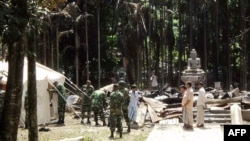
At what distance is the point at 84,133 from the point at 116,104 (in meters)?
1.93

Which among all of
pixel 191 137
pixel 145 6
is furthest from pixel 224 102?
pixel 145 6

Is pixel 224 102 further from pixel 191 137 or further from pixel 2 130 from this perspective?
pixel 2 130

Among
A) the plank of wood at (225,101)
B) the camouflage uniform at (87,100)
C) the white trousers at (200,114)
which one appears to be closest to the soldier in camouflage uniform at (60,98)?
the camouflage uniform at (87,100)

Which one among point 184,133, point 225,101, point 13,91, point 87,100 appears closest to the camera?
point 13,91

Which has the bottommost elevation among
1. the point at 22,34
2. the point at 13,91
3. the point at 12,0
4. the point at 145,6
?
the point at 13,91

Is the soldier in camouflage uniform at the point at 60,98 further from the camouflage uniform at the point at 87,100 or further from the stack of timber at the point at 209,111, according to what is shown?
the stack of timber at the point at 209,111

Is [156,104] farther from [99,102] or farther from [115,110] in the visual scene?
[115,110]

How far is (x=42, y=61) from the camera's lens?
33.8 m

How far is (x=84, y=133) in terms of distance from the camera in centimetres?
1530

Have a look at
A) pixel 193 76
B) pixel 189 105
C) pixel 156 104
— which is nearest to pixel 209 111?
pixel 156 104

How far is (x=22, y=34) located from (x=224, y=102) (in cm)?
1285

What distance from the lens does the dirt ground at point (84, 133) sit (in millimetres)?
14250

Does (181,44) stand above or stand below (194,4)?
below

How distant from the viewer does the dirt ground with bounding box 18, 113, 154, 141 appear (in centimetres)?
1425
